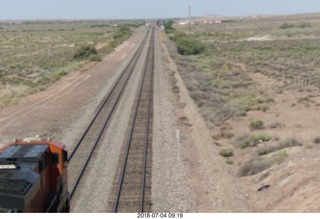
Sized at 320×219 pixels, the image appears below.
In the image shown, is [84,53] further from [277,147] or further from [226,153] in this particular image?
[277,147]

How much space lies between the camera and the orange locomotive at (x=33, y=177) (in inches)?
355

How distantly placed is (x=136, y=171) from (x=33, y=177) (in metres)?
9.07

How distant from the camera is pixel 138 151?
22000 mm

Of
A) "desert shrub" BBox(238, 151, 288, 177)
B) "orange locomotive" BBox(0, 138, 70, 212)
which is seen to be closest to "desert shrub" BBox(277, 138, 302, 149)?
"desert shrub" BBox(238, 151, 288, 177)

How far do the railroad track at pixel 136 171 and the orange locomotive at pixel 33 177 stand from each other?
2.60 meters

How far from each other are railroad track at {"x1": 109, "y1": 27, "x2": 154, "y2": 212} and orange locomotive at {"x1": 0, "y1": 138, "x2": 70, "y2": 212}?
2.60 m

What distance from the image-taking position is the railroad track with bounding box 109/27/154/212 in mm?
15664

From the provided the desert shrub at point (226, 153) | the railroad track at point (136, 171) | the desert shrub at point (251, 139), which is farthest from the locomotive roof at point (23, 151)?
the desert shrub at point (251, 139)

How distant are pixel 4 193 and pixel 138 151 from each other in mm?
13266

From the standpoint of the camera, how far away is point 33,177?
33.4 ft

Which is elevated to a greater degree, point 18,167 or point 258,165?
point 18,167

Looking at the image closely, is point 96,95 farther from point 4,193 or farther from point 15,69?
point 4,193

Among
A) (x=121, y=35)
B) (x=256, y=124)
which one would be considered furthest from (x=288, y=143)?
(x=121, y=35)

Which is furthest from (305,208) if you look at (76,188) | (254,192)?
(76,188)
